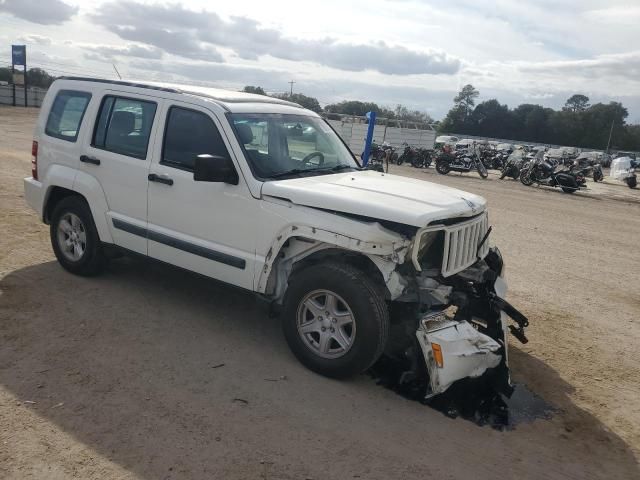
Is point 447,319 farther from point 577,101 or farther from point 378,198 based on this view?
point 577,101

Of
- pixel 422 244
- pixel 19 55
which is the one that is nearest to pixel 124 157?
pixel 422 244

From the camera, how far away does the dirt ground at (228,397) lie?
316 cm

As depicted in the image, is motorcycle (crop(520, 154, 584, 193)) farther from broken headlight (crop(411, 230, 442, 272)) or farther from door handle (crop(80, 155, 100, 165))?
door handle (crop(80, 155, 100, 165))

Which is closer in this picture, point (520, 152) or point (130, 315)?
point (130, 315)

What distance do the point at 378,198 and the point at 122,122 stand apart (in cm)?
273

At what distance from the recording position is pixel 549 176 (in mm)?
21141

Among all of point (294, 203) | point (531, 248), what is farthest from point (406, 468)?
point (531, 248)

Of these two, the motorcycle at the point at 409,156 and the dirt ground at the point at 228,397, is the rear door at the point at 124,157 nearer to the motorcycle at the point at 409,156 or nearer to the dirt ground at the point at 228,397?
the dirt ground at the point at 228,397

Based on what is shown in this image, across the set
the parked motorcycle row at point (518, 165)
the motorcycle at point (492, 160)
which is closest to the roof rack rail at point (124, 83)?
the parked motorcycle row at point (518, 165)

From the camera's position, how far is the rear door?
5.04 meters

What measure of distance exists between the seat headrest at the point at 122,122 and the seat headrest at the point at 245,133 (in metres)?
1.20

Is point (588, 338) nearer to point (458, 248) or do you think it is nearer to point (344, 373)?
point (458, 248)

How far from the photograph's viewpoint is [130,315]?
16.3 ft

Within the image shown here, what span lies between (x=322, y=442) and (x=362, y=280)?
43.8 inches
